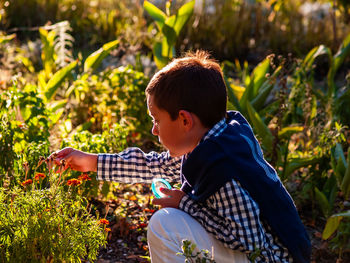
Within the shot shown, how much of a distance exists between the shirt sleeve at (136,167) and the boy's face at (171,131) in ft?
0.89

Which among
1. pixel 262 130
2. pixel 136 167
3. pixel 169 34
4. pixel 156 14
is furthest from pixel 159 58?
pixel 136 167

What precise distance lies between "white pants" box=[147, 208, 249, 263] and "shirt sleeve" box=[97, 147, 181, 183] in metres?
0.38

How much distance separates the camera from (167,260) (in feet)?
6.67

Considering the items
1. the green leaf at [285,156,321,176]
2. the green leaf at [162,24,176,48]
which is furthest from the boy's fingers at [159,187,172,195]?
the green leaf at [162,24,176,48]

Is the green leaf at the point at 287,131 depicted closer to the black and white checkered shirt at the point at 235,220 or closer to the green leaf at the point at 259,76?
the green leaf at the point at 259,76

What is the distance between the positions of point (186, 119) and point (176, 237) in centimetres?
45

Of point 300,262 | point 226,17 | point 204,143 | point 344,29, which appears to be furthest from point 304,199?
point 344,29

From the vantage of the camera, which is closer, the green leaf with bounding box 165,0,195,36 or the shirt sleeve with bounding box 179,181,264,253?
the shirt sleeve with bounding box 179,181,264,253

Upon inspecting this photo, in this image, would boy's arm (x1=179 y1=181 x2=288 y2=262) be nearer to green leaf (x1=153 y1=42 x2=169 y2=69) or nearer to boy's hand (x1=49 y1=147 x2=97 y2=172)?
boy's hand (x1=49 y1=147 x2=97 y2=172)

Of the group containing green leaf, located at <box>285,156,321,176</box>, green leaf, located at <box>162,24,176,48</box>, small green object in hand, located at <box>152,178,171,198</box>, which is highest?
green leaf, located at <box>162,24,176,48</box>

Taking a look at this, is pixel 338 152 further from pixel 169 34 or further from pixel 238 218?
pixel 169 34

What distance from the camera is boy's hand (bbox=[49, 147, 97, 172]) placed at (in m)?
2.33

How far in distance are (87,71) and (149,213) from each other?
1.34 meters

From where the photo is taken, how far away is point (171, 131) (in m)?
2.10
